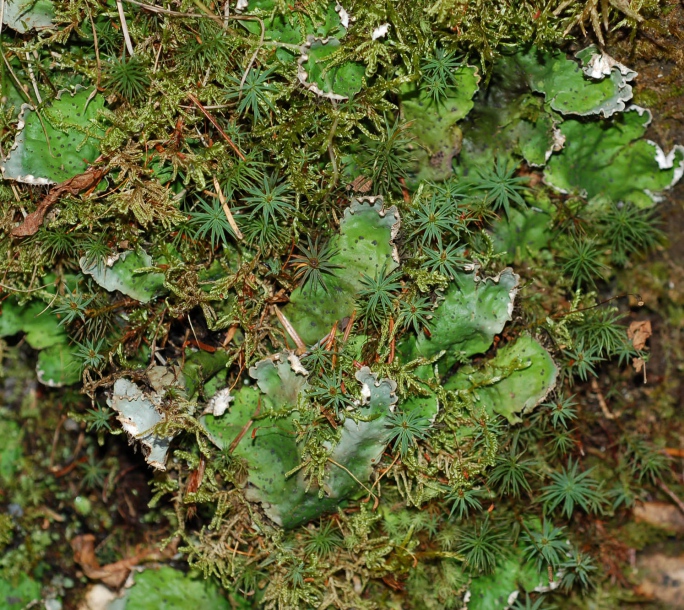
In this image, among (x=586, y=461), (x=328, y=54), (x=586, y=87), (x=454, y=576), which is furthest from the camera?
(x=586, y=461)

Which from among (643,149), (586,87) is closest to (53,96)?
(586,87)

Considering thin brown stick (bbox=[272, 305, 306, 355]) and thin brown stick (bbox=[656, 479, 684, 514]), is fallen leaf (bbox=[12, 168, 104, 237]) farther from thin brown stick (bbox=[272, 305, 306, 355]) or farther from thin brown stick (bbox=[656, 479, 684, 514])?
thin brown stick (bbox=[656, 479, 684, 514])

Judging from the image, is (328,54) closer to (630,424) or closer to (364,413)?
(364,413)

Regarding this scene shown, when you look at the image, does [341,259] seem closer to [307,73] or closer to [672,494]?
[307,73]

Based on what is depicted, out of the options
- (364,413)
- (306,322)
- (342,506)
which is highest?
(306,322)

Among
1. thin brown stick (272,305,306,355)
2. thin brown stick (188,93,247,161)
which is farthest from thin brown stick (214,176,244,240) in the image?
thin brown stick (272,305,306,355)
